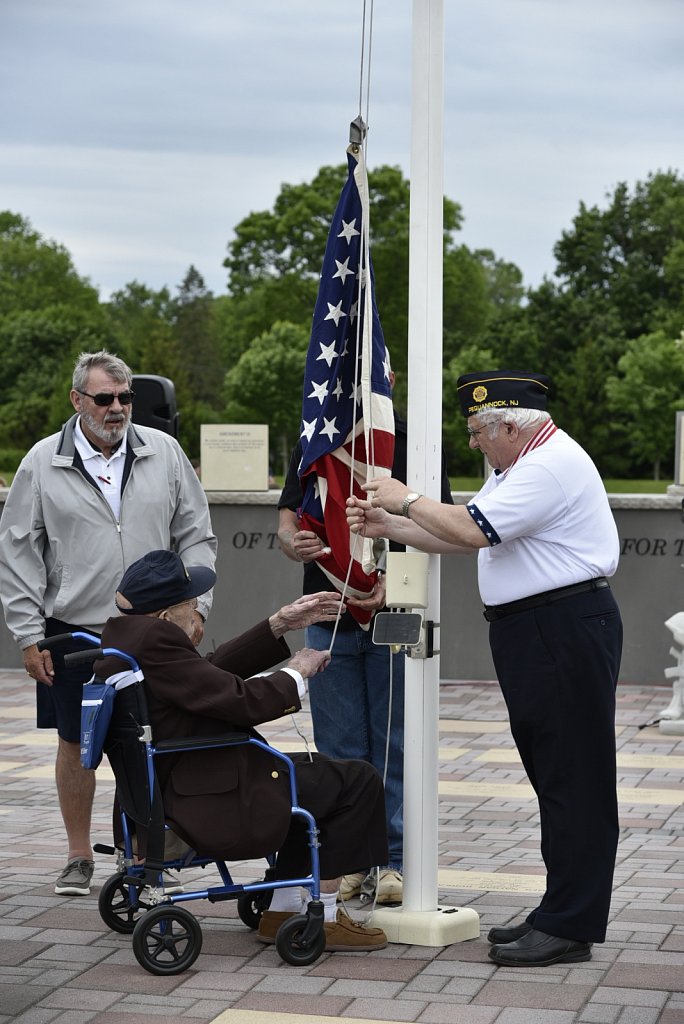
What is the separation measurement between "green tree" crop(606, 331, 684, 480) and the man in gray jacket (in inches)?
2339

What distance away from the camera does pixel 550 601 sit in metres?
4.59

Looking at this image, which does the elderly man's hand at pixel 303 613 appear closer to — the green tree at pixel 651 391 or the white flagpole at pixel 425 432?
the white flagpole at pixel 425 432

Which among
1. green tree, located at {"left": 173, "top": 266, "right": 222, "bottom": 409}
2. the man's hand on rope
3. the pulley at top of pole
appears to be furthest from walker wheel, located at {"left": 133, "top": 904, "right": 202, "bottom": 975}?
green tree, located at {"left": 173, "top": 266, "right": 222, "bottom": 409}

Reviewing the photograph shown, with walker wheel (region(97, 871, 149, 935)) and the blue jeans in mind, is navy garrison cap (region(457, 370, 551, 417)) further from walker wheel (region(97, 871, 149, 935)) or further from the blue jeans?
walker wheel (region(97, 871, 149, 935))

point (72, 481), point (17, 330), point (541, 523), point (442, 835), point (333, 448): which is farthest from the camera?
point (17, 330)

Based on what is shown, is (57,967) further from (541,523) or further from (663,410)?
(663,410)

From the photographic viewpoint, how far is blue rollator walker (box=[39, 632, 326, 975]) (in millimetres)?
4520

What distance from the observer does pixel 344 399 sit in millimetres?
5355

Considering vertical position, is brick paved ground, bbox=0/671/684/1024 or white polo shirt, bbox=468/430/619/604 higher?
white polo shirt, bbox=468/430/619/604

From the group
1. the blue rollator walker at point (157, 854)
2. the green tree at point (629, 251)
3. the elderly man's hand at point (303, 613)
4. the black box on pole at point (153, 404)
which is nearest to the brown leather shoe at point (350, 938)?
the blue rollator walker at point (157, 854)

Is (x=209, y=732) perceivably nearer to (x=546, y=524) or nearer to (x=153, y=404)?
(x=546, y=524)

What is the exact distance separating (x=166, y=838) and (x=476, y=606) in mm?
7451

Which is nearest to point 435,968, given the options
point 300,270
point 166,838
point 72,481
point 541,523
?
point 166,838

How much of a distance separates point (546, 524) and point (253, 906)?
1660 mm
